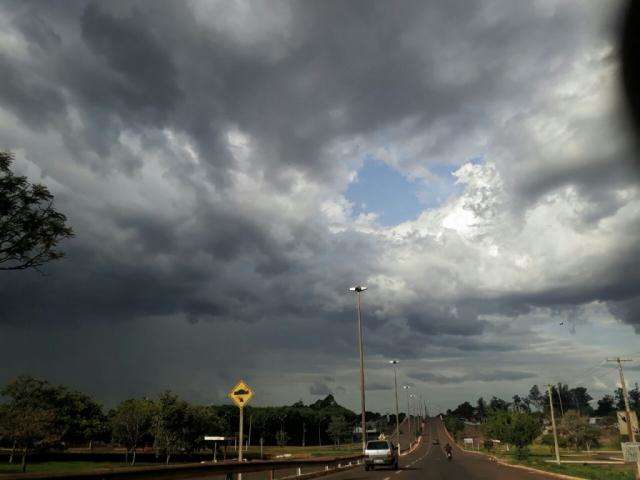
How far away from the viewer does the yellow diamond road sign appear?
55.2 feet

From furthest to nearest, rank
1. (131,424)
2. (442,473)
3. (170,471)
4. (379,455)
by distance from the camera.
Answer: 1. (131,424)
2. (379,455)
3. (442,473)
4. (170,471)

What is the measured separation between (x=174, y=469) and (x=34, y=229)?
1383cm

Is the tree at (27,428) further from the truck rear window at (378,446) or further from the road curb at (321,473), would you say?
the truck rear window at (378,446)

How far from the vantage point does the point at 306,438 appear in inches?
6373

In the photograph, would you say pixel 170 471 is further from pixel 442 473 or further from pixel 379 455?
pixel 379 455

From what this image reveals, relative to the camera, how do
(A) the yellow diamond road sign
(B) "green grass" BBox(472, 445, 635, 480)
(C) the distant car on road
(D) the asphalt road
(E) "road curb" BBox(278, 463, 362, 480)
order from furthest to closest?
(C) the distant car on road, (B) "green grass" BBox(472, 445, 635, 480), (D) the asphalt road, (E) "road curb" BBox(278, 463, 362, 480), (A) the yellow diamond road sign

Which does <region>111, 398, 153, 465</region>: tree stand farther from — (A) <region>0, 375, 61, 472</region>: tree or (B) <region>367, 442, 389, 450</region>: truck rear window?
(B) <region>367, 442, 389, 450</region>: truck rear window

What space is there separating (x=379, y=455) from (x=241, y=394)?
59.7 feet

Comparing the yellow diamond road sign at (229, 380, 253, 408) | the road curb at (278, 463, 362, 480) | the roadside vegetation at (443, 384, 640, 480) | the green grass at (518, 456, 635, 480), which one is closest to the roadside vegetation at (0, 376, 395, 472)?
the roadside vegetation at (443, 384, 640, 480)

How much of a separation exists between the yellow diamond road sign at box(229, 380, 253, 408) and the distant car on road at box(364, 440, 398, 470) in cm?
1775

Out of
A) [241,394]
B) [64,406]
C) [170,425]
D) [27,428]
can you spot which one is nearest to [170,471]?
[241,394]

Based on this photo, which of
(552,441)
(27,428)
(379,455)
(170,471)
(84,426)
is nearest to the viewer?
(170,471)

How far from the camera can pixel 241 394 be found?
17.0 metres

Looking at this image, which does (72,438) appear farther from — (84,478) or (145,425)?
(84,478)
